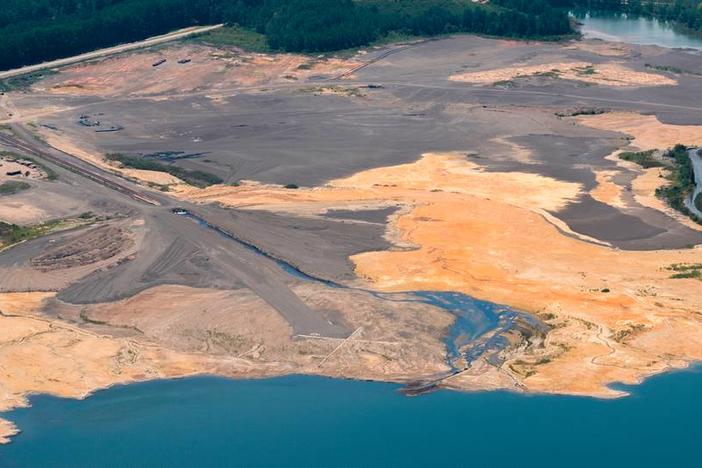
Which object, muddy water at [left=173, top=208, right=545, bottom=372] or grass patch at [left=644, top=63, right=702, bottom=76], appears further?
grass patch at [left=644, top=63, right=702, bottom=76]

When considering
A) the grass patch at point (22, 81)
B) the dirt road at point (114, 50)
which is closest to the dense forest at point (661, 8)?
the dirt road at point (114, 50)

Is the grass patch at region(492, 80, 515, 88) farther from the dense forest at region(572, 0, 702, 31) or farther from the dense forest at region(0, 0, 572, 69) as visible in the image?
the dense forest at region(572, 0, 702, 31)

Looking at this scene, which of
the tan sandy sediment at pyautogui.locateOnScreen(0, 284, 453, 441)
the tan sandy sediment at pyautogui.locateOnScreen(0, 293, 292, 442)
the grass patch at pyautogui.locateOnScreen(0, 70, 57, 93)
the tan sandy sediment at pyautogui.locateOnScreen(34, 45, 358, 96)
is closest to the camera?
the tan sandy sediment at pyautogui.locateOnScreen(0, 293, 292, 442)

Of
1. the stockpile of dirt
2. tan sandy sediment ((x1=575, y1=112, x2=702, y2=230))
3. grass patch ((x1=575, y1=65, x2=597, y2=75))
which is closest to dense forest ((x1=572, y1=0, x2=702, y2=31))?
grass patch ((x1=575, y1=65, x2=597, y2=75))

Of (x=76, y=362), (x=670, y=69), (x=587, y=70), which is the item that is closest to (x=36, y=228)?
(x=76, y=362)

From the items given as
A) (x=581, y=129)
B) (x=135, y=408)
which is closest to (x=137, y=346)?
(x=135, y=408)

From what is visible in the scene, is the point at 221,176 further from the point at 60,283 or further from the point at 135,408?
the point at 135,408
